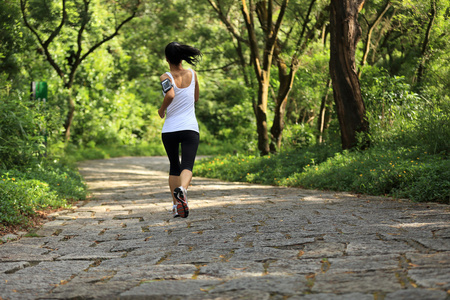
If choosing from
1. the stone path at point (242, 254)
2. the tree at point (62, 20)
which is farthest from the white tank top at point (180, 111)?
the tree at point (62, 20)

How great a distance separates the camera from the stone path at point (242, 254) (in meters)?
3.04

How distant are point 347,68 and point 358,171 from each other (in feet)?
9.63

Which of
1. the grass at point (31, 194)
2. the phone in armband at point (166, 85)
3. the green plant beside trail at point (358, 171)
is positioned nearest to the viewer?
the phone in armband at point (166, 85)

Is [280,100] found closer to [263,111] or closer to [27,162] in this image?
[263,111]

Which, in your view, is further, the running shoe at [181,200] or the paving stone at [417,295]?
the running shoe at [181,200]

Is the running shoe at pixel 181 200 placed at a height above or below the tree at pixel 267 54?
below

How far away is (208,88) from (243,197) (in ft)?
77.0

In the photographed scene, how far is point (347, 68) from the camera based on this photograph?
11195 millimetres

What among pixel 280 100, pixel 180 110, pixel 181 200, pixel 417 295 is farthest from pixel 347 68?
pixel 417 295

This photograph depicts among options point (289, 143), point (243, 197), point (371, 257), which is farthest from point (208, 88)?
point (371, 257)

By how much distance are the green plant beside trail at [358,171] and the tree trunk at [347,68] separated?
2.17 ft

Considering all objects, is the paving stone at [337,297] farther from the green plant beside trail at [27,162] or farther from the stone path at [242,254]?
the green plant beside trail at [27,162]

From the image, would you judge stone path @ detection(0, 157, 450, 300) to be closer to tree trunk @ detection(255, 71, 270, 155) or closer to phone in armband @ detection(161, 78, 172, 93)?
phone in armband @ detection(161, 78, 172, 93)

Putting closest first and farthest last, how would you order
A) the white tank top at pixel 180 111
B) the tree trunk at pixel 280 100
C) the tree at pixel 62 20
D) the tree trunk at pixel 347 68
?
the white tank top at pixel 180 111 < the tree trunk at pixel 347 68 < the tree trunk at pixel 280 100 < the tree at pixel 62 20
